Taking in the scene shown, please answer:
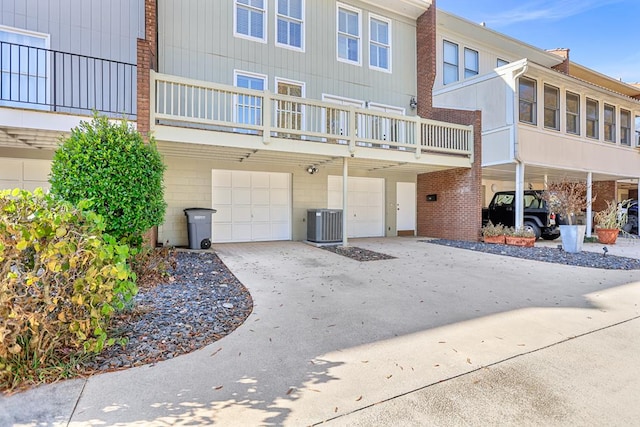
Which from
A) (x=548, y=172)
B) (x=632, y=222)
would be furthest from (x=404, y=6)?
(x=632, y=222)

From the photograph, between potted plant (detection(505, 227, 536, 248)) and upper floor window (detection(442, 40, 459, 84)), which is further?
upper floor window (detection(442, 40, 459, 84))

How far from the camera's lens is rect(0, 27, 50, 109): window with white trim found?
7895mm

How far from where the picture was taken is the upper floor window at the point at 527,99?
11.2 m

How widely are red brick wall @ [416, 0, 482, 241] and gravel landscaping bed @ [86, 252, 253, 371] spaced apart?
8.65 meters

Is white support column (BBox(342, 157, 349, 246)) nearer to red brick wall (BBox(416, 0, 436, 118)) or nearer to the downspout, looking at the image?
red brick wall (BBox(416, 0, 436, 118))

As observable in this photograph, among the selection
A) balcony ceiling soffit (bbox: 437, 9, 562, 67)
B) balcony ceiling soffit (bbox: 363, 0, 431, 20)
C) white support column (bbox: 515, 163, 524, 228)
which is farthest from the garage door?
balcony ceiling soffit (bbox: 437, 9, 562, 67)

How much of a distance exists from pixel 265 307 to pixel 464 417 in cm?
283

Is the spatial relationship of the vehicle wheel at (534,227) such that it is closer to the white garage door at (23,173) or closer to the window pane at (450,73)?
the window pane at (450,73)

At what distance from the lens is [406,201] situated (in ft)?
46.1

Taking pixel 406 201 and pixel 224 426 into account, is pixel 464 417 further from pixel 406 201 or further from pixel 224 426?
pixel 406 201

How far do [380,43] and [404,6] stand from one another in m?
1.49

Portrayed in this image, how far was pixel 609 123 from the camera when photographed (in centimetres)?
1427

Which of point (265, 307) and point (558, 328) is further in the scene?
point (265, 307)

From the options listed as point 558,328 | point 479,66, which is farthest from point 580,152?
point 558,328
